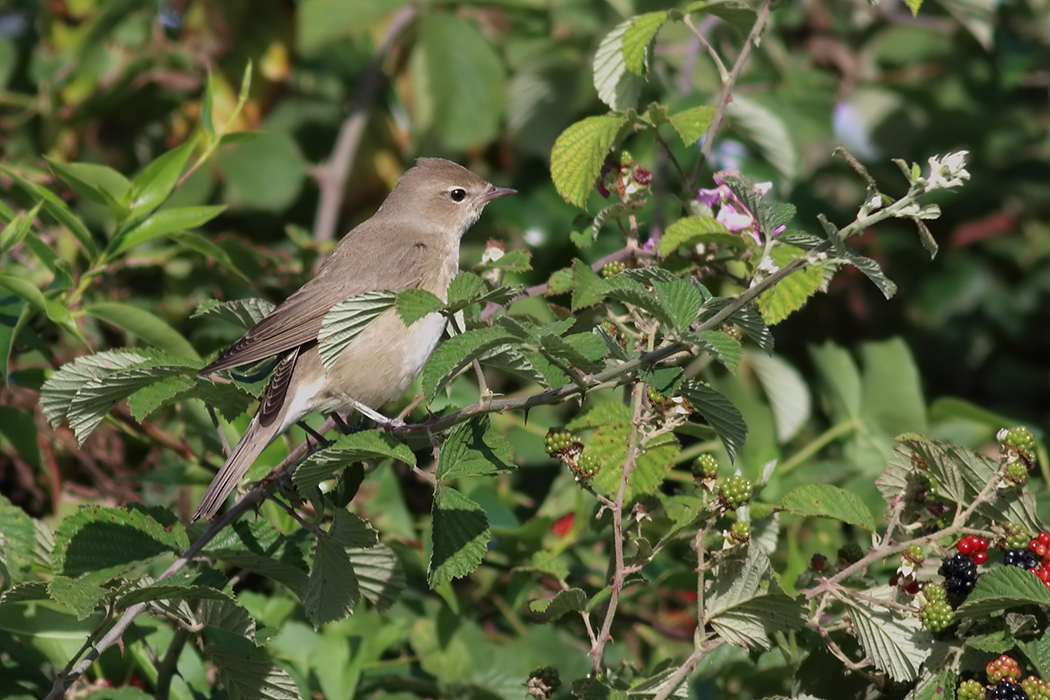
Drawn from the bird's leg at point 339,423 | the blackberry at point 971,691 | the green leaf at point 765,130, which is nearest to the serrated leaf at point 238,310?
the bird's leg at point 339,423

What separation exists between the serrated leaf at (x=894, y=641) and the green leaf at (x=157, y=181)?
8.17 feet

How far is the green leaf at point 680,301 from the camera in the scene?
2.39m

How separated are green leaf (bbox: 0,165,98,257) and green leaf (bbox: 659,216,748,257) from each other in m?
1.81

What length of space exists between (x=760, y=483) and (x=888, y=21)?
4069 mm

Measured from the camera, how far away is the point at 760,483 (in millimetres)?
2900

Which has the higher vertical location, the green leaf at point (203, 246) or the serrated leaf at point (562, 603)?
the green leaf at point (203, 246)

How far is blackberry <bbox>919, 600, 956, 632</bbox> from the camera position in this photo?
2.49 meters

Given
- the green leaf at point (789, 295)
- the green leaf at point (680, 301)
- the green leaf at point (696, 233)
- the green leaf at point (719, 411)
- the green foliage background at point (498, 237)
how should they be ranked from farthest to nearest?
Answer: the green foliage background at point (498, 237) < the green leaf at point (696, 233) < the green leaf at point (789, 295) < the green leaf at point (719, 411) < the green leaf at point (680, 301)

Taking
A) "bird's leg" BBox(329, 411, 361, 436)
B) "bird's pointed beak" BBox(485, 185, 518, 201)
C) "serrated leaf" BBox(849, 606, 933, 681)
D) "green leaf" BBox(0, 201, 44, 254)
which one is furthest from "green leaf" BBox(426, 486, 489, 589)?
"bird's pointed beak" BBox(485, 185, 518, 201)

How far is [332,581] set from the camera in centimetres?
271

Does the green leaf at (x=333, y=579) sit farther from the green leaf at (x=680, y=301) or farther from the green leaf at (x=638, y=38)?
the green leaf at (x=638, y=38)

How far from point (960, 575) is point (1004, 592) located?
169 mm

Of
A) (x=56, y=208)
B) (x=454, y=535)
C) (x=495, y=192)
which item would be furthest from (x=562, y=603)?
(x=495, y=192)

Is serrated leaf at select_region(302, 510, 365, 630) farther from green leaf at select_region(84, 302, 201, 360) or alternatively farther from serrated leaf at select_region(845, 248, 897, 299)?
serrated leaf at select_region(845, 248, 897, 299)
